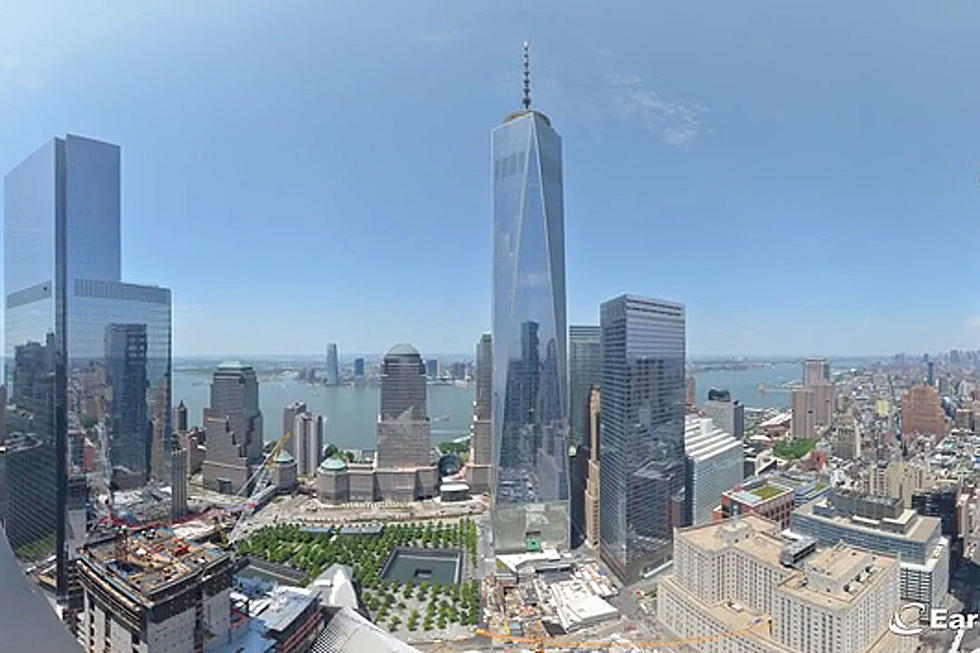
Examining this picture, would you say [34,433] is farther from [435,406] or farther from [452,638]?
[435,406]

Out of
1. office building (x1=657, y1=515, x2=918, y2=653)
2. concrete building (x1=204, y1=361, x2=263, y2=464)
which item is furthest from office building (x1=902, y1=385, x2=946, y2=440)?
concrete building (x1=204, y1=361, x2=263, y2=464)

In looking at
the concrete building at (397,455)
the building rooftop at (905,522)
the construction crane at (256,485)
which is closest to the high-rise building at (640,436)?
the building rooftop at (905,522)

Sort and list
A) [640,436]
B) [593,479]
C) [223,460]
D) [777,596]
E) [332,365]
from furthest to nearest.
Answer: [332,365] → [223,460] → [593,479] → [640,436] → [777,596]

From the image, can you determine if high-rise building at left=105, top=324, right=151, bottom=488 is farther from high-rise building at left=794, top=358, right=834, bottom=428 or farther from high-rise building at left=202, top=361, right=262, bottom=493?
high-rise building at left=794, top=358, right=834, bottom=428

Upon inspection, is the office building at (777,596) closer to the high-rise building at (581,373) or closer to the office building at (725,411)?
the high-rise building at (581,373)

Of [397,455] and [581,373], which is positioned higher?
[581,373]

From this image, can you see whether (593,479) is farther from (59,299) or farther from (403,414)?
(59,299)

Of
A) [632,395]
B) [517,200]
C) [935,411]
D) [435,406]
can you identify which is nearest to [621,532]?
[632,395]

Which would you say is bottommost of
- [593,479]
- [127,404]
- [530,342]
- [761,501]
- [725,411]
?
[761,501]

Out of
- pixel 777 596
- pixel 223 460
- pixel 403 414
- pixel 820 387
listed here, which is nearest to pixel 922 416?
pixel 820 387
